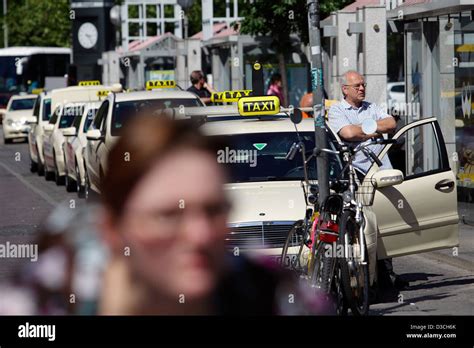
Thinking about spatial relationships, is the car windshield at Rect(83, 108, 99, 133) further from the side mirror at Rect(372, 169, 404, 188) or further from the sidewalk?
the side mirror at Rect(372, 169, 404, 188)

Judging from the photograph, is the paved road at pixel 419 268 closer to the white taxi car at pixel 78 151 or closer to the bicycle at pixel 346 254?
the white taxi car at pixel 78 151

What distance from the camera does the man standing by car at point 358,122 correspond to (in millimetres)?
10539

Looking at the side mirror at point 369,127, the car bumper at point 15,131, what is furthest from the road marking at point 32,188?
the car bumper at point 15,131

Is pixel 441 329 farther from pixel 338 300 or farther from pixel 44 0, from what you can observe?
pixel 44 0

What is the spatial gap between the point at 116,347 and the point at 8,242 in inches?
482

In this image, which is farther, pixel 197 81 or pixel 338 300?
pixel 197 81

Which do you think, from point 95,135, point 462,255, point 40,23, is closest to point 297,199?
point 462,255

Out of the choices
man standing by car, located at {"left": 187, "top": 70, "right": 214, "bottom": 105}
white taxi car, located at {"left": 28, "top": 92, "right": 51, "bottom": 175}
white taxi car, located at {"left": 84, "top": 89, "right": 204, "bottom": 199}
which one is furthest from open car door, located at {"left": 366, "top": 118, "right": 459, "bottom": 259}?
white taxi car, located at {"left": 28, "top": 92, "right": 51, "bottom": 175}

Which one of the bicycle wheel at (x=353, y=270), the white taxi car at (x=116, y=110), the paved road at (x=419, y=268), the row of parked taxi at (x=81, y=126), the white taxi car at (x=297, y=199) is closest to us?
the bicycle wheel at (x=353, y=270)

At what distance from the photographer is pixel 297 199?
33.7ft

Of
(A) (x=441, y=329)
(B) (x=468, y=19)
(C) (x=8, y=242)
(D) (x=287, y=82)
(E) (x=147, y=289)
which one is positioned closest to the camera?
(E) (x=147, y=289)

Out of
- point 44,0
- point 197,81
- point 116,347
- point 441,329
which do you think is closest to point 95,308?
point 116,347

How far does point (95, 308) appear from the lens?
2.98m

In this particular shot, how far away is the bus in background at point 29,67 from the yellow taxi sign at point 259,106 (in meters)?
54.2
